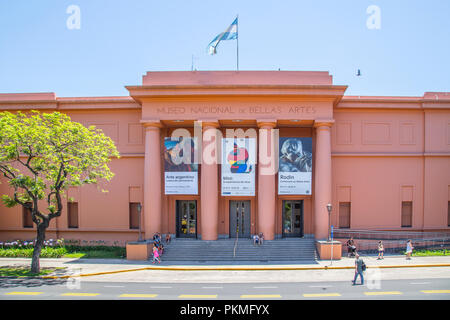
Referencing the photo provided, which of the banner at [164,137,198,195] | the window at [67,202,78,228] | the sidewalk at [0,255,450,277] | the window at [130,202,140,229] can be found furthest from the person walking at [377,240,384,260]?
the window at [67,202,78,228]

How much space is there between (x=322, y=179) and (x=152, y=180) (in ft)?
43.8

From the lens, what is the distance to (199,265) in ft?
67.1

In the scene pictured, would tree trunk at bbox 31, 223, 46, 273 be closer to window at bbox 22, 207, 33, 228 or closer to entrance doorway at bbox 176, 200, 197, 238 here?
window at bbox 22, 207, 33, 228

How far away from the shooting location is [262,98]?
23906 mm

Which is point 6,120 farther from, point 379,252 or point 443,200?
point 443,200

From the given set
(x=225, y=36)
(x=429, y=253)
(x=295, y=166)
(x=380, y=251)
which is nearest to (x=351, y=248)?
(x=380, y=251)

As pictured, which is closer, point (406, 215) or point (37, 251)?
point (37, 251)

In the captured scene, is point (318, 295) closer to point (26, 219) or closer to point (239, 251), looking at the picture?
point (239, 251)

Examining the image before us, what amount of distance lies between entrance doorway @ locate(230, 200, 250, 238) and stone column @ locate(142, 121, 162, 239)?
6269mm

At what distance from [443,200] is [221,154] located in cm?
1972

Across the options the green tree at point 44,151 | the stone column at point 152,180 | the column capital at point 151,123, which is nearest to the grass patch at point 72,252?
the stone column at point 152,180

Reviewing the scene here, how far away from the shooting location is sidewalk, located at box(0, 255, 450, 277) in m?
19.3

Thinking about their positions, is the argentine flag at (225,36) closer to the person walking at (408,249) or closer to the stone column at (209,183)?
the stone column at (209,183)

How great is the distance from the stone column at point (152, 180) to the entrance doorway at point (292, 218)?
10745 mm
